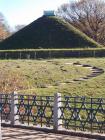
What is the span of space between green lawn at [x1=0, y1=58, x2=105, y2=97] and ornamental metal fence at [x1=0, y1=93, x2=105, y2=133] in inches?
393

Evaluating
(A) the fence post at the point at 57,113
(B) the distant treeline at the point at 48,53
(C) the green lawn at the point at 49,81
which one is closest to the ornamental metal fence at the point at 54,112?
(A) the fence post at the point at 57,113

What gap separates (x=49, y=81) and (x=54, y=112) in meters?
17.7

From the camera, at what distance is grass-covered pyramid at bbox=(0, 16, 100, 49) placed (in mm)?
64125

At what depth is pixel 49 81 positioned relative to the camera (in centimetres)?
3177

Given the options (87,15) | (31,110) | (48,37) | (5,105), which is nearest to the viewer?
(31,110)

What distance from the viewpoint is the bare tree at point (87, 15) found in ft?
266

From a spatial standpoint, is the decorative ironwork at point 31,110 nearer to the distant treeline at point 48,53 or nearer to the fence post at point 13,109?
the fence post at point 13,109

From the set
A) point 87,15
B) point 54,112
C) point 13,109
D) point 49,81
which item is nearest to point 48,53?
point 49,81

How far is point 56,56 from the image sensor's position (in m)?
53.9

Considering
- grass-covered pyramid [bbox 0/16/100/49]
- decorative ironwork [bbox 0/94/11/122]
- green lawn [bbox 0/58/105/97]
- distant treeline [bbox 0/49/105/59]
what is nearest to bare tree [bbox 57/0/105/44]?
grass-covered pyramid [bbox 0/16/100/49]

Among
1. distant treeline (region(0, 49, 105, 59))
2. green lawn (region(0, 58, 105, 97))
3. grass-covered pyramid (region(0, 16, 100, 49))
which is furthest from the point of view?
grass-covered pyramid (region(0, 16, 100, 49))

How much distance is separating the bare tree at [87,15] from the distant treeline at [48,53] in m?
26.8

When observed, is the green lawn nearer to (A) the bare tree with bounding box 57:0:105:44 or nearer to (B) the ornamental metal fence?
(B) the ornamental metal fence

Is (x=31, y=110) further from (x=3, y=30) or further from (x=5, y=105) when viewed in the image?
(x=3, y=30)
